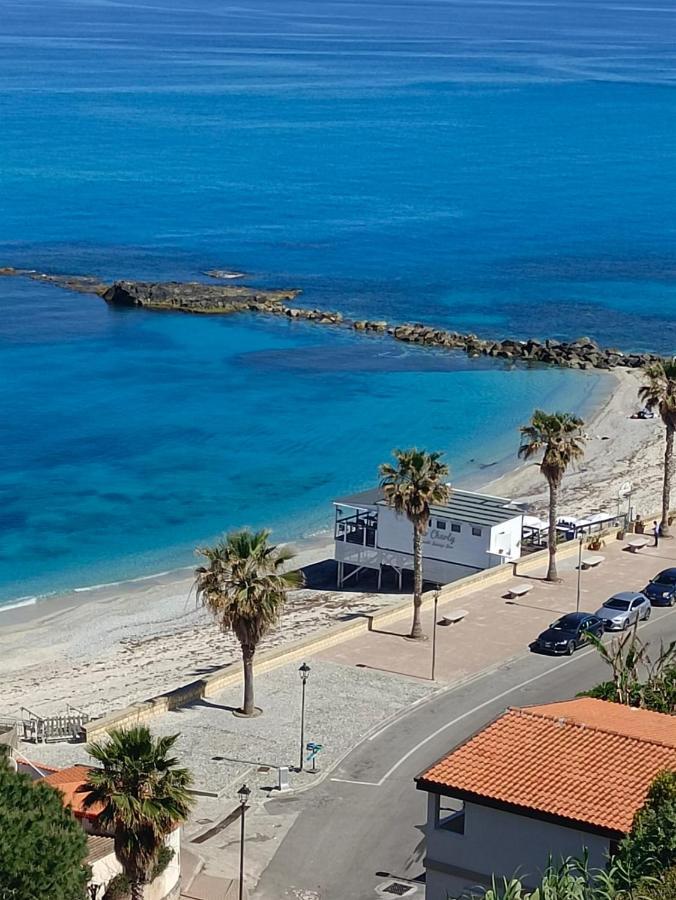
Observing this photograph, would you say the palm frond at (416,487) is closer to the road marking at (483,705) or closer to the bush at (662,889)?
the road marking at (483,705)

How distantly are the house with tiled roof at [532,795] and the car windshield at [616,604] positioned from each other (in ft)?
68.6

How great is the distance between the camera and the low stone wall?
128 ft

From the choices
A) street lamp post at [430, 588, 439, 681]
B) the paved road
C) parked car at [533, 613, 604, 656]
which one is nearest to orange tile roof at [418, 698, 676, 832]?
the paved road

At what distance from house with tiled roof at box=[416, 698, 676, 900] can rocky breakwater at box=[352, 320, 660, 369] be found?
7110cm

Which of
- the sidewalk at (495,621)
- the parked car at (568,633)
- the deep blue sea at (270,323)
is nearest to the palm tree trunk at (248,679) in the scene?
the sidewalk at (495,621)

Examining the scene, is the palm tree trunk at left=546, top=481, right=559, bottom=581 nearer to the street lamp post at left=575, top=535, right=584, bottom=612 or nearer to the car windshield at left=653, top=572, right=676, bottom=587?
the street lamp post at left=575, top=535, right=584, bottom=612

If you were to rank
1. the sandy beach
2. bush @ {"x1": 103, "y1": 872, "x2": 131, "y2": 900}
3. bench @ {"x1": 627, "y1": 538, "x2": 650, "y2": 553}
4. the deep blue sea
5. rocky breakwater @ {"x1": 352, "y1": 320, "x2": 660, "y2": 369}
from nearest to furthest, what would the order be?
bush @ {"x1": 103, "y1": 872, "x2": 131, "y2": 900} < the sandy beach < bench @ {"x1": 627, "y1": 538, "x2": 650, "y2": 553} < the deep blue sea < rocky breakwater @ {"x1": 352, "y1": 320, "x2": 660, "y2": 369}

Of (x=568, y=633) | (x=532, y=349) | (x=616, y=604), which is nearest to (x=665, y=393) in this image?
(x=616, y=604)

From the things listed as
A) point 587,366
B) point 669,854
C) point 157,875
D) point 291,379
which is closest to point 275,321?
point 291,379

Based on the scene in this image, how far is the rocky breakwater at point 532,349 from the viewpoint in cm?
9662

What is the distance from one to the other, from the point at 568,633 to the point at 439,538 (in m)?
11.6

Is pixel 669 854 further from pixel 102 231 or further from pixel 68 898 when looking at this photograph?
pixel 102 231

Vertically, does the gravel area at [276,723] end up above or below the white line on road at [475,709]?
below

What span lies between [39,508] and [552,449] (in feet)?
81.4
